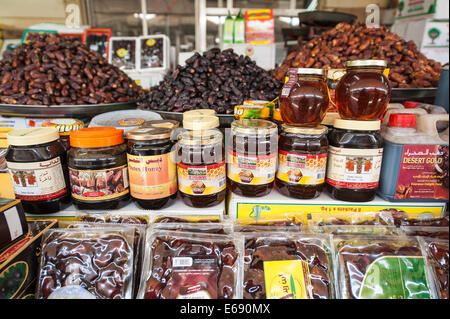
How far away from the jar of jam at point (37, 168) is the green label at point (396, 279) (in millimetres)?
1048

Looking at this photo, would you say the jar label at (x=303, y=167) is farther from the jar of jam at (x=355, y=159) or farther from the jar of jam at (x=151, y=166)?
the jar of jam at (x=151, y=166)

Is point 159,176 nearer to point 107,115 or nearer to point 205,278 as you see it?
point 205,278

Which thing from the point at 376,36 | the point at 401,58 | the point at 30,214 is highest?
the point at 376,36

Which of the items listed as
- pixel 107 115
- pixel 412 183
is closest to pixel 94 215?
pixel 107 115

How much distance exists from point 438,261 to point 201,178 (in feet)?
2.49

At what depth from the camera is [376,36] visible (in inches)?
85.4

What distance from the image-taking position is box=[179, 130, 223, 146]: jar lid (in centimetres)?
90

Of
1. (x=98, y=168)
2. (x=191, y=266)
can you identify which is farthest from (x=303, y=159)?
(x=98, y=168)

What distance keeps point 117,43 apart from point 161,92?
2.45m

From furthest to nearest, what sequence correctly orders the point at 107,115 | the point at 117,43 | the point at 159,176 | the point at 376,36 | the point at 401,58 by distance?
1. the point at 117,43
2. the point at 376,36
3. the point at 401,58
4. the point at 107,115
5. the point at 159,176

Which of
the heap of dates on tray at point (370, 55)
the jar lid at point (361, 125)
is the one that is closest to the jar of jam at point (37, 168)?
the jar lid at point (361, 125)

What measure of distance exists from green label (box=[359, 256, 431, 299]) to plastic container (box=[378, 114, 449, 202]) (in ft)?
0.94

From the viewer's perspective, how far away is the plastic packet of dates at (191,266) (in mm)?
764

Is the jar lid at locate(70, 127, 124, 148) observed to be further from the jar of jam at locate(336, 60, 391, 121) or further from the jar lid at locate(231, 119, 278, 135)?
the jar of jam at locate(336, 60, 391, 121)
